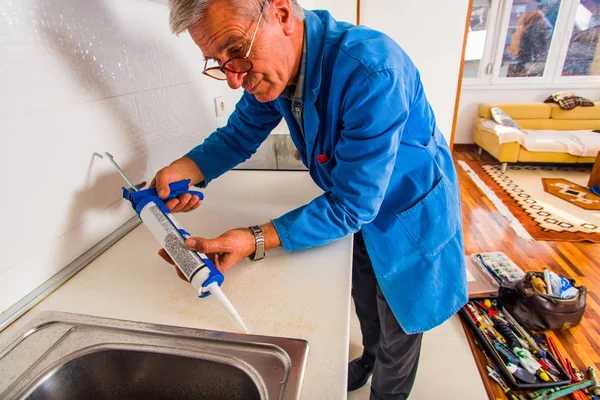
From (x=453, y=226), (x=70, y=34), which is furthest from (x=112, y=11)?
(x=453, y=226)

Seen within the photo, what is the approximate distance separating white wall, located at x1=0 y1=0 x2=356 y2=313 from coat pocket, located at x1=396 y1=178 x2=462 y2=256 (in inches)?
27.0

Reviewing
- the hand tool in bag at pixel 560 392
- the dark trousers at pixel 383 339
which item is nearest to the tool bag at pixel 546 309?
the hand tool in bag at pixel 560 392

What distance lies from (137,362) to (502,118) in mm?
4276

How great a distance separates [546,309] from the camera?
1.59 meters

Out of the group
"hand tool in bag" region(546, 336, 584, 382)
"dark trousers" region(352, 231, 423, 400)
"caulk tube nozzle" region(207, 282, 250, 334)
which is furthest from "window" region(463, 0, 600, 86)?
"caulk tube nozzle" region(207, 282, 250, 334)

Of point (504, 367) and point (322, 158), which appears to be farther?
point (504, 367)

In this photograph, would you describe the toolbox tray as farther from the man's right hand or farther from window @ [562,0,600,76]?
window @ [562,0,600,76]

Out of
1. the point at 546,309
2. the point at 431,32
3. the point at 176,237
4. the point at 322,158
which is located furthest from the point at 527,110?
the point at 176,237

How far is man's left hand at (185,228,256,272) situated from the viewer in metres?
0.61

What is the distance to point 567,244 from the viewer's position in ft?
7.61

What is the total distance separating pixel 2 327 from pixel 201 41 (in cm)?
60

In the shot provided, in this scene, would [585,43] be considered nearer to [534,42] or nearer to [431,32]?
[534,42]

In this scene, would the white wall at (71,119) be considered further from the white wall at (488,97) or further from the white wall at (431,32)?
the white wall at (488,97)

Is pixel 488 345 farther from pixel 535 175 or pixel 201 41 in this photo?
pixel 535 175
